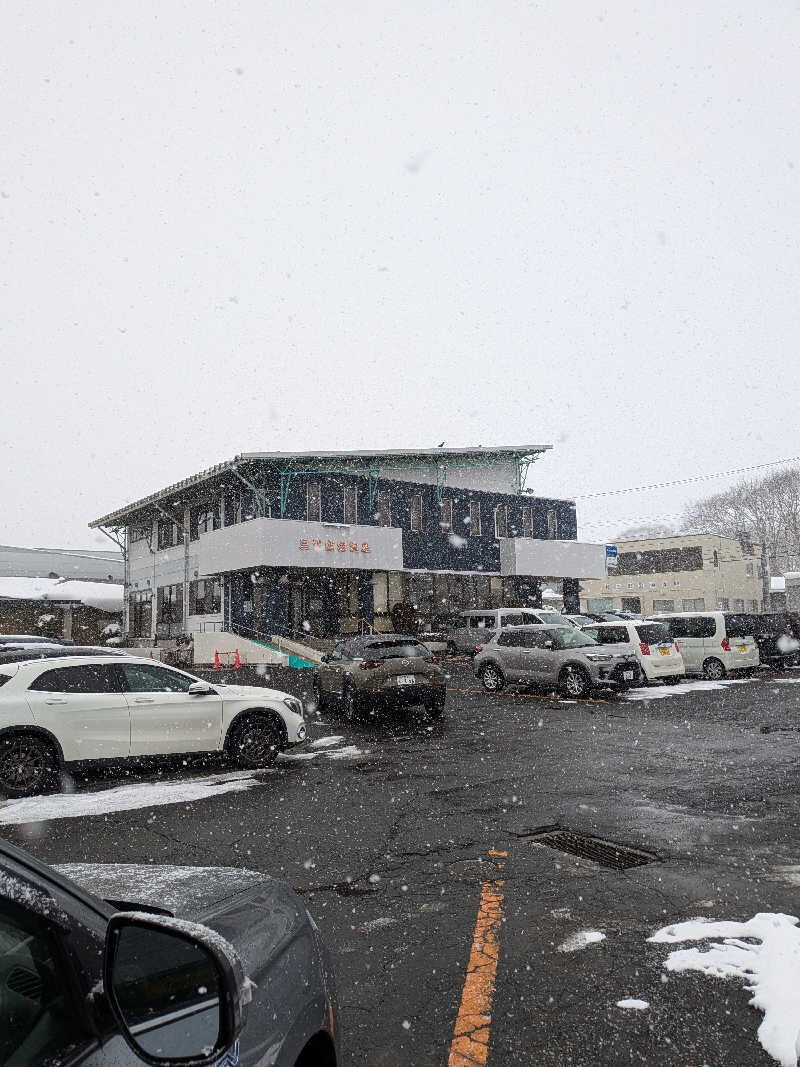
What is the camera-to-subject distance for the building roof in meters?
30.4

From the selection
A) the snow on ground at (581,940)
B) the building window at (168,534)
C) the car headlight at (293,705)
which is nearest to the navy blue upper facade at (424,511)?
the building window at (168,534)

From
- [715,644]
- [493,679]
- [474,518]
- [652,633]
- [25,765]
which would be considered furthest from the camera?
[474,518]

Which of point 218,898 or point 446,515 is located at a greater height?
point 446,515

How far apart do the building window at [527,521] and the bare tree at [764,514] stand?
33.2 meters

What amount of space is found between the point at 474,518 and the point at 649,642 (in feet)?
61.3

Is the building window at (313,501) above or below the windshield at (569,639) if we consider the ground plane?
above

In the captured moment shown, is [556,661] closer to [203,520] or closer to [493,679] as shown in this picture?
[493,679]

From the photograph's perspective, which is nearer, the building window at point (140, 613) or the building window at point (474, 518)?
the building window at point (474, 518)

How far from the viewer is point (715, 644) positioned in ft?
66.7

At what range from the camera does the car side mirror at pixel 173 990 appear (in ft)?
4.33

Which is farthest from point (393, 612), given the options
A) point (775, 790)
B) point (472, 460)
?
point (775, 790)

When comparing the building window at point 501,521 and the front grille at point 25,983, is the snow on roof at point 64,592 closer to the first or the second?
the building window at point 501,521

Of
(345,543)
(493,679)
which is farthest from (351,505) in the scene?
(493,679)

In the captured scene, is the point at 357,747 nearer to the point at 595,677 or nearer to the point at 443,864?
the point at 443,864
